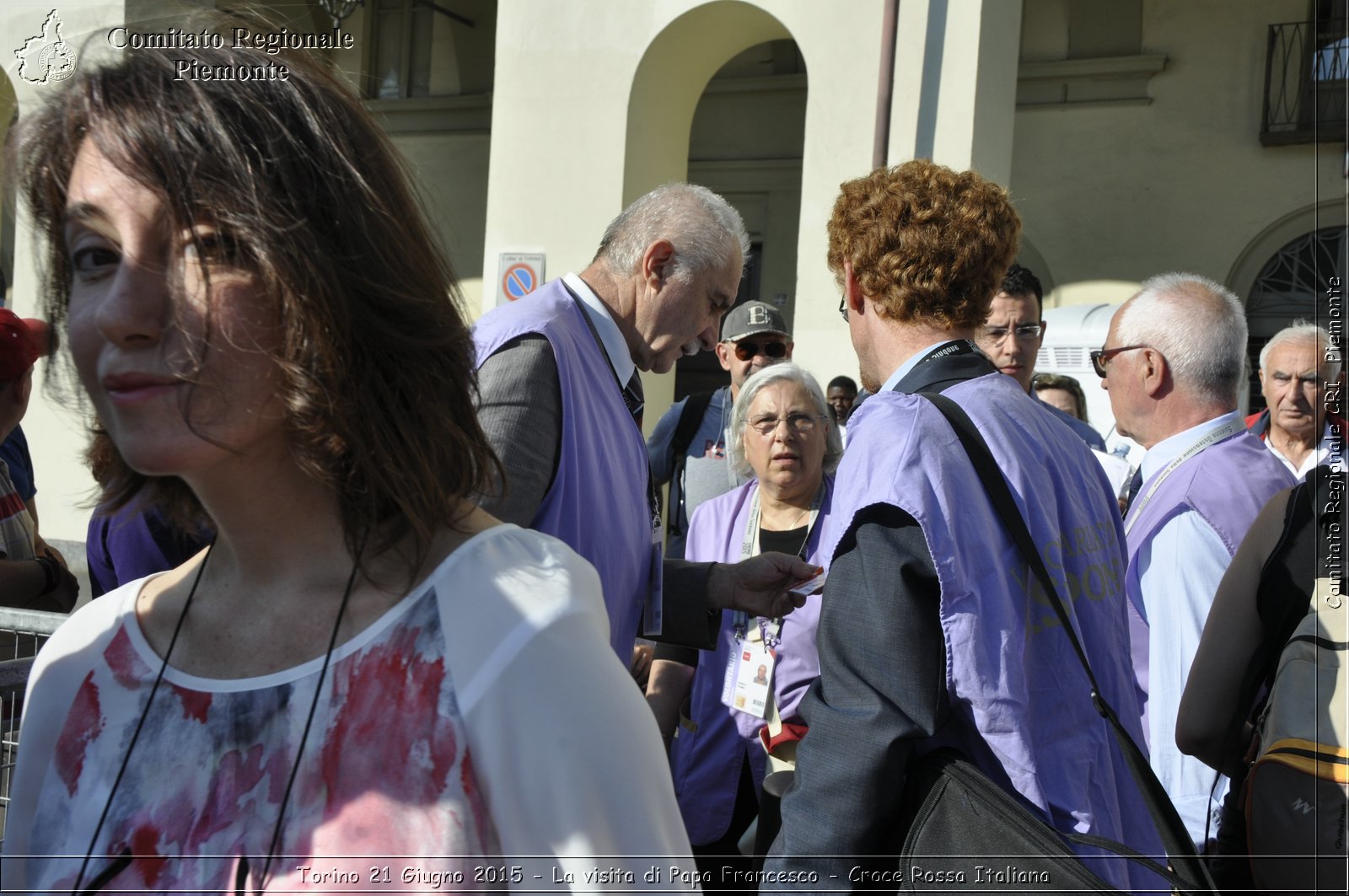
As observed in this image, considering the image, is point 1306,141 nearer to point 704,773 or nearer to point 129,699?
point 704,773

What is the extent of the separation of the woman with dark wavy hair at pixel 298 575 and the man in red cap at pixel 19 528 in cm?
221

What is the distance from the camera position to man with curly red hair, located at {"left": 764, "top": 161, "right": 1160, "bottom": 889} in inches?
74.8

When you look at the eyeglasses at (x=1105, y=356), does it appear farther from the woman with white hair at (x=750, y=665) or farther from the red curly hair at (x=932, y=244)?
the red curly hair at (x=932, y=244)

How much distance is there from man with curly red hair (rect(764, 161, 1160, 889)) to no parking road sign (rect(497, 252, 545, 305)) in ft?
22.8

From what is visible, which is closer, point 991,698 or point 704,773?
point 991,698

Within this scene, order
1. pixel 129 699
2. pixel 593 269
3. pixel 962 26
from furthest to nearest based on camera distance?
pixel 962 26 < pixel 593 269 < pixel 129 699

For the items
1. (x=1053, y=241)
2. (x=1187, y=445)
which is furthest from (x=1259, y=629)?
(x=1053, y=241)

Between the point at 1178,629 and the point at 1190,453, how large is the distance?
546 millimetres

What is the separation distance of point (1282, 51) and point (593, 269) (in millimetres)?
10565

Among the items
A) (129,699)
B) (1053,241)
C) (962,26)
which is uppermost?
(962,26)

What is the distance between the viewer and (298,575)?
50.2 inches

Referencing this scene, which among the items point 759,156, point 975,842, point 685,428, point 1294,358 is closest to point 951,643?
point 975,842

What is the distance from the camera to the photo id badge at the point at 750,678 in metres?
3.34

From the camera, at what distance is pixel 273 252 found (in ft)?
3.84
